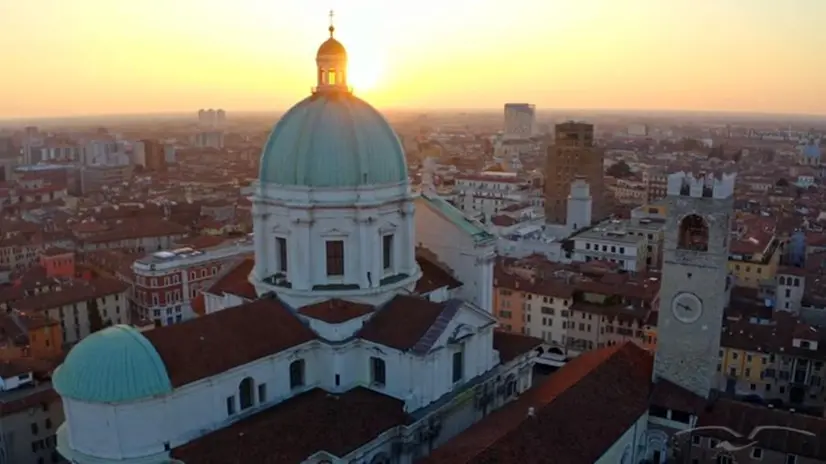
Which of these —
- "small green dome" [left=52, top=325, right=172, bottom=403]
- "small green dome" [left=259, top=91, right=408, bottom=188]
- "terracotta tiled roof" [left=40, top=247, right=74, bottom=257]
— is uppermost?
"small green dome" [left=259, top=91, right=408, bottom=188]

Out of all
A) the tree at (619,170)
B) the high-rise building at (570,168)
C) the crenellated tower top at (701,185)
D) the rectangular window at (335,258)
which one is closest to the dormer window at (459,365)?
the rectangular window at (335,258)

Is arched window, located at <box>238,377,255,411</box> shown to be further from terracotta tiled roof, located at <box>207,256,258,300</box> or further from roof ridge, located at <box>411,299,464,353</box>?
terracotta tiled roof, located at <box>207,256,258,300</box>

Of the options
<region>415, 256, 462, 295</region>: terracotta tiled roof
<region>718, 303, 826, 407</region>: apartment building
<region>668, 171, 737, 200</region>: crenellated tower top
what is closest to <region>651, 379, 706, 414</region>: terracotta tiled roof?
<region>668, 171, 737, 200</region>: crenellated tower top

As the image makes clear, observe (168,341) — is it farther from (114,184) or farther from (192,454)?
(114,184)

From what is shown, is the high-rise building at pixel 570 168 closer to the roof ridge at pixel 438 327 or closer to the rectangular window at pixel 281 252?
the rectangular window at pixel 281 252

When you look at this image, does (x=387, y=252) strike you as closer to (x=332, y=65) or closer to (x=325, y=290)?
(x=325, y=290)

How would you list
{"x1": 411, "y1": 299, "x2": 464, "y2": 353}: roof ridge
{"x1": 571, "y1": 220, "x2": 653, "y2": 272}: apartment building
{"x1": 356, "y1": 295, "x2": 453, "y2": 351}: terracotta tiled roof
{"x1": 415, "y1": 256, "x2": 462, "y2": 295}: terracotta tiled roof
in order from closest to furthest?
{"x1": 411, "y1": 299, "x2": 464, "y2": 353}: roof ridge, {"x1": 356, "y1": 295, "x2": 453, "y2": 351}: terracotta tiled roof, {"x1": 415, "y1": 256, "x2": 462, "y2": 295}: terracotta tiled roof, {"x1": 571, "y1": 220, "x2": 653, "y2": 272}: apartment building
